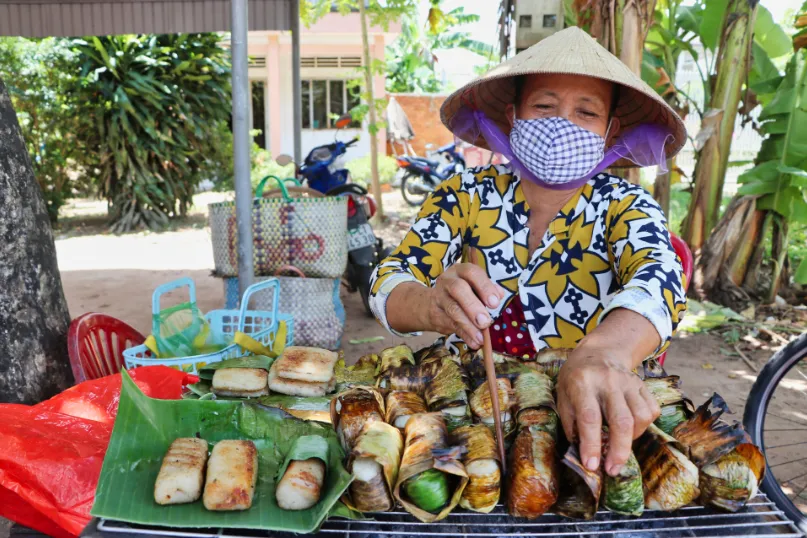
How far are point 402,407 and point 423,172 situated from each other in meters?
11.1

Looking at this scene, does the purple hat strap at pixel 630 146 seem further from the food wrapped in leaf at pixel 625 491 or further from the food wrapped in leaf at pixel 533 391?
the food wrapped in leaf at pixel 625 491

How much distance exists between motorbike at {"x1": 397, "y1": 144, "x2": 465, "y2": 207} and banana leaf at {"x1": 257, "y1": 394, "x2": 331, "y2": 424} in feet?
33.9

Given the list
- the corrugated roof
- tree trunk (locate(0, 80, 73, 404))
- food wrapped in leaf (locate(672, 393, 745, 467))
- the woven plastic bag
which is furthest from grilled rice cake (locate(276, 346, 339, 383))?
the corrugated roof

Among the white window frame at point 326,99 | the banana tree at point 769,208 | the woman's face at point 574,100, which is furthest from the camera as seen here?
the white window frame at point 326,99

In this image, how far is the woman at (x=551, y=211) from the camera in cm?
177

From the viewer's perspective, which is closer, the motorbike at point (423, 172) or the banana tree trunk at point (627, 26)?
the banana tree trunk at point (627, 26)

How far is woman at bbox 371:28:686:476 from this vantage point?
177 cm

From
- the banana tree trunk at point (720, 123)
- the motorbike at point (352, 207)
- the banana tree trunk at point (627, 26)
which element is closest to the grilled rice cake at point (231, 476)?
the banana tree trunk at point (627, 26)

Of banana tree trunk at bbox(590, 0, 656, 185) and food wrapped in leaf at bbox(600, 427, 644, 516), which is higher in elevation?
banana tree trunk at bbox(590, 0, 656, 185)

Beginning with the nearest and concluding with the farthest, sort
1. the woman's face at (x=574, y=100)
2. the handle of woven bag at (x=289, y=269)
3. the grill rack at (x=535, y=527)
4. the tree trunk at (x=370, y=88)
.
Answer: the grill rack at (x=535, y=527)
the woman's face at (x=574, y=100)
the handle of woven bag at (x=289, y=269)
the tree trunk at (x=370, y=88)

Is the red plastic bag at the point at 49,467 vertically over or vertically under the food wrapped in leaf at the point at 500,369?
under

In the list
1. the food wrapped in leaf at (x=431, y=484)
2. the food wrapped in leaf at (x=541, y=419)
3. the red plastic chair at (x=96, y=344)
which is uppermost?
the food wrapped in leaf at (x=541, y=419)

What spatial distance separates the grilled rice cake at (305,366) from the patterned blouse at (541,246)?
22 centimetres

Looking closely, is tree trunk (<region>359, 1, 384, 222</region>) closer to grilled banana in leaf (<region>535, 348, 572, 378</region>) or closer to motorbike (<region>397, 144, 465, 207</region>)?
motorbike (<region>397, 144, 465, 207</region>)
